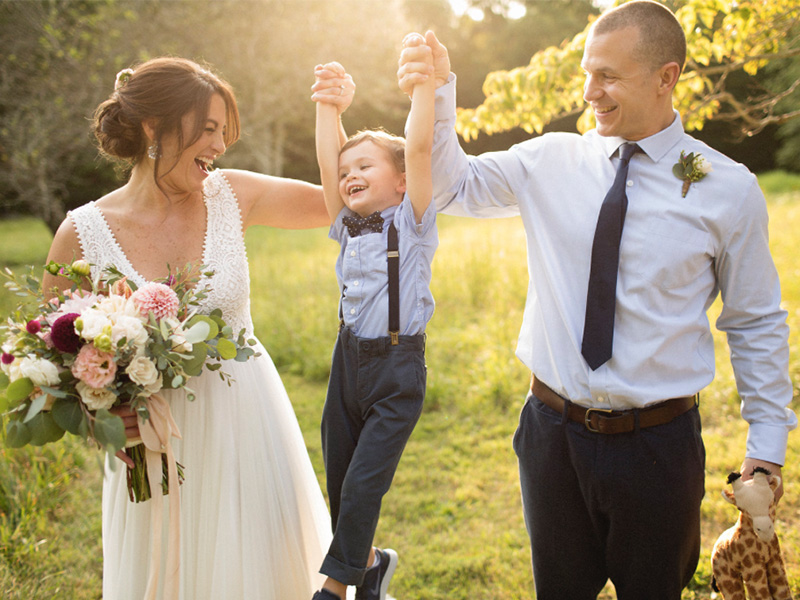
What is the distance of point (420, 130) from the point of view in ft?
6.77

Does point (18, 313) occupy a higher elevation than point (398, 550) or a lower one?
higher

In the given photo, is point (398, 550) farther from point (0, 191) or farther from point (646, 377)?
point (0, 191)

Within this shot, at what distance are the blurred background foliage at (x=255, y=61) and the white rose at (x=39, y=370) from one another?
1332mm

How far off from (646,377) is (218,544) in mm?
1764

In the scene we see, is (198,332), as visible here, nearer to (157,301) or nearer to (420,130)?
(157,301)

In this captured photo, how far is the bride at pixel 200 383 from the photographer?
8.38 feet

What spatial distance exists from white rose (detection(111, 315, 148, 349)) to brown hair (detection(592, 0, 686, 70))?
1.76 metres

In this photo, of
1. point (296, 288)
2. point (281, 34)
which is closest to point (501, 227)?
point (296, 288)

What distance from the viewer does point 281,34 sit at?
52.3 feet

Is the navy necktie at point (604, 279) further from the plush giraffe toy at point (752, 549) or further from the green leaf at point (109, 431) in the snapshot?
the green leaf at point (109, 431)

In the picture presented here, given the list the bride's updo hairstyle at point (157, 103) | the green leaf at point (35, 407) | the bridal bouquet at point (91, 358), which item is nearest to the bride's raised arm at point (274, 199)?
the bride's updo hairstyle at point (157, 103)

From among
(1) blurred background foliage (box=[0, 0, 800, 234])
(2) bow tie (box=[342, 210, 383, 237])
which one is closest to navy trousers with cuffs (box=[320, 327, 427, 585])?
(2) bow tie (box=[342, 210, 383, 237])

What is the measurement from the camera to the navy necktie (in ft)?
6.75

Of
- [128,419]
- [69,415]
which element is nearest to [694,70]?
[128,419]
